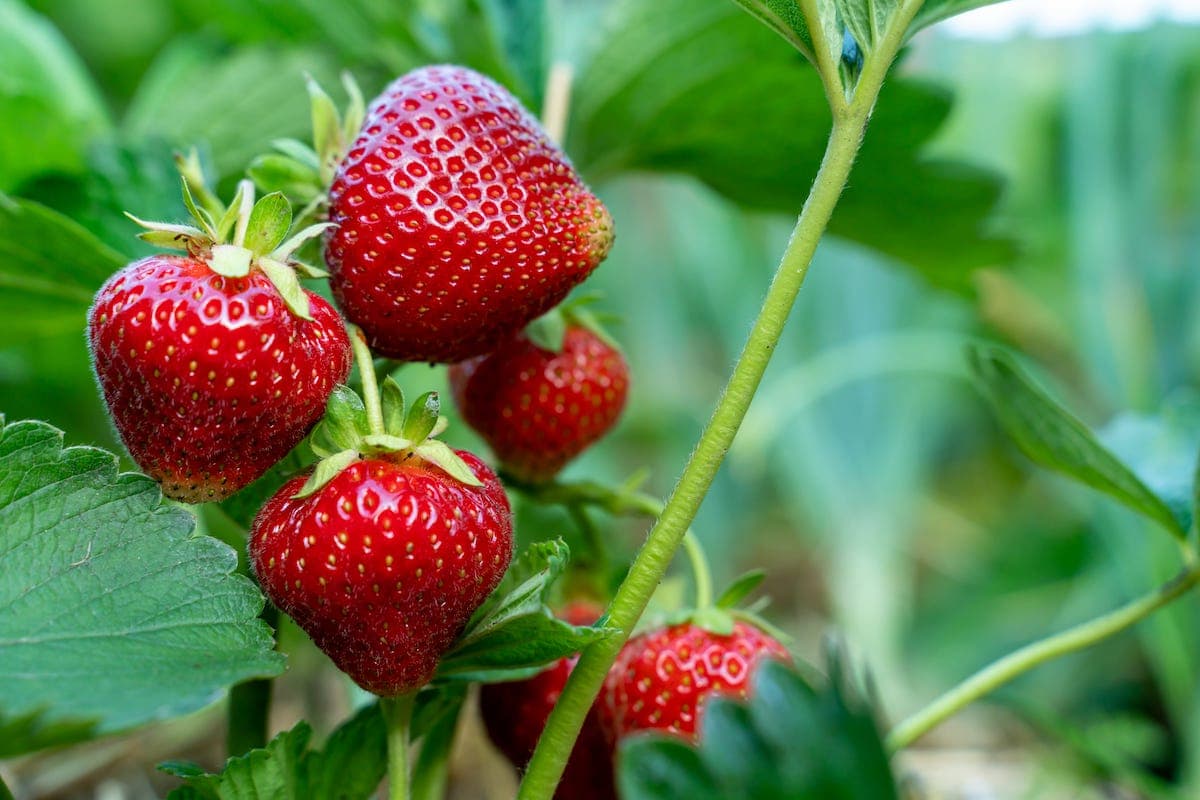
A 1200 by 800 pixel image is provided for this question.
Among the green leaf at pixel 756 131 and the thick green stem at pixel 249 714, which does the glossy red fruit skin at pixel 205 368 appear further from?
the green leaf at pixel 756 131

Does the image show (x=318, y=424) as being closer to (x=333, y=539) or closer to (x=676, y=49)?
(x=333, y=539)

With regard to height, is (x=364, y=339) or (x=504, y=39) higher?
(x=504, y=39)

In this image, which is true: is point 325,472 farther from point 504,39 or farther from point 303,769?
point 504,39

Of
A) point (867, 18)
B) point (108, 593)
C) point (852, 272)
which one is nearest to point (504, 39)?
point (867, 18)

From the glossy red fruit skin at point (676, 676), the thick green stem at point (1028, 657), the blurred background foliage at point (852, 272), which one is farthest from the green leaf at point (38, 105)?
the thick green stem at point (1028, 657)

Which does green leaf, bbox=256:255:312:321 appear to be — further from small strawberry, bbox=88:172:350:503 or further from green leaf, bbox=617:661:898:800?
green leaf, bbox=617:661:898:800

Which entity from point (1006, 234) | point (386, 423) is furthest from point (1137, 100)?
point (386, 423)

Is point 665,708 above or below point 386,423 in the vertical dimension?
below
